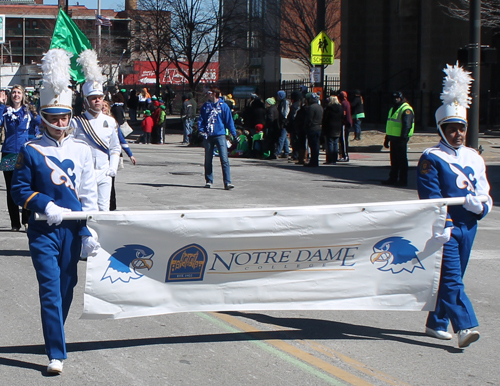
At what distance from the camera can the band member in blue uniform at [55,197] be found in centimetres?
466

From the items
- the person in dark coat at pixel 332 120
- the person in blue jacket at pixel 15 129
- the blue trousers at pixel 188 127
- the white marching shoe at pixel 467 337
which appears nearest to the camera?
the white marching shoe at pixel 467 337

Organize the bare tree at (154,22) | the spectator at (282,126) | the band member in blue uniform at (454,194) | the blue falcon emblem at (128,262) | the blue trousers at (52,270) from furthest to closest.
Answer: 1. the bare tree at (154,22)
2. the spectator at (282,126)
3. the band member in blue uniform at (454,194)
4. the blue falcon emblem at (128,262)
5. the blue trousers at (52,270)

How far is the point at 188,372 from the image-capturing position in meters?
4.81

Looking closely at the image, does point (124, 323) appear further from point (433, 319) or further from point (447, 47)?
point (447, 47)

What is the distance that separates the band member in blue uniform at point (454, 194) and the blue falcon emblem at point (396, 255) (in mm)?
233

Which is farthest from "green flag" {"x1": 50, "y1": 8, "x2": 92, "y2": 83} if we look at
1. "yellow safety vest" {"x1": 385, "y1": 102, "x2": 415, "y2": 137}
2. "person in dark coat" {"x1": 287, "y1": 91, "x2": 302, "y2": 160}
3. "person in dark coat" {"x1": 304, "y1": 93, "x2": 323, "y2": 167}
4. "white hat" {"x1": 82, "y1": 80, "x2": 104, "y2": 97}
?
"white hat" {"x1": 82, "y1": 80, "x2": 104, "y2": 97}

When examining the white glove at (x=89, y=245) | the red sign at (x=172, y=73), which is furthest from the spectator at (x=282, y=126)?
the red sign at (x=172, y=73)

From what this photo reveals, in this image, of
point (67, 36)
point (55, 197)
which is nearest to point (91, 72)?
point (55, 197)

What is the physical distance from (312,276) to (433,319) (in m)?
1.05

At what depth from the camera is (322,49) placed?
20438mm

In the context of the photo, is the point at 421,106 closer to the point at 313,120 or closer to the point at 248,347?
the point at 313,120

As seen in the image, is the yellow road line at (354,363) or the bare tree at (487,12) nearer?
the yellow road line at (354,363)

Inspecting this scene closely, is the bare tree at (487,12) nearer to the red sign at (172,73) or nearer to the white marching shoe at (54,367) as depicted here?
the white marching shoe at (54,367)

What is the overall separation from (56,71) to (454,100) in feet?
9.89
